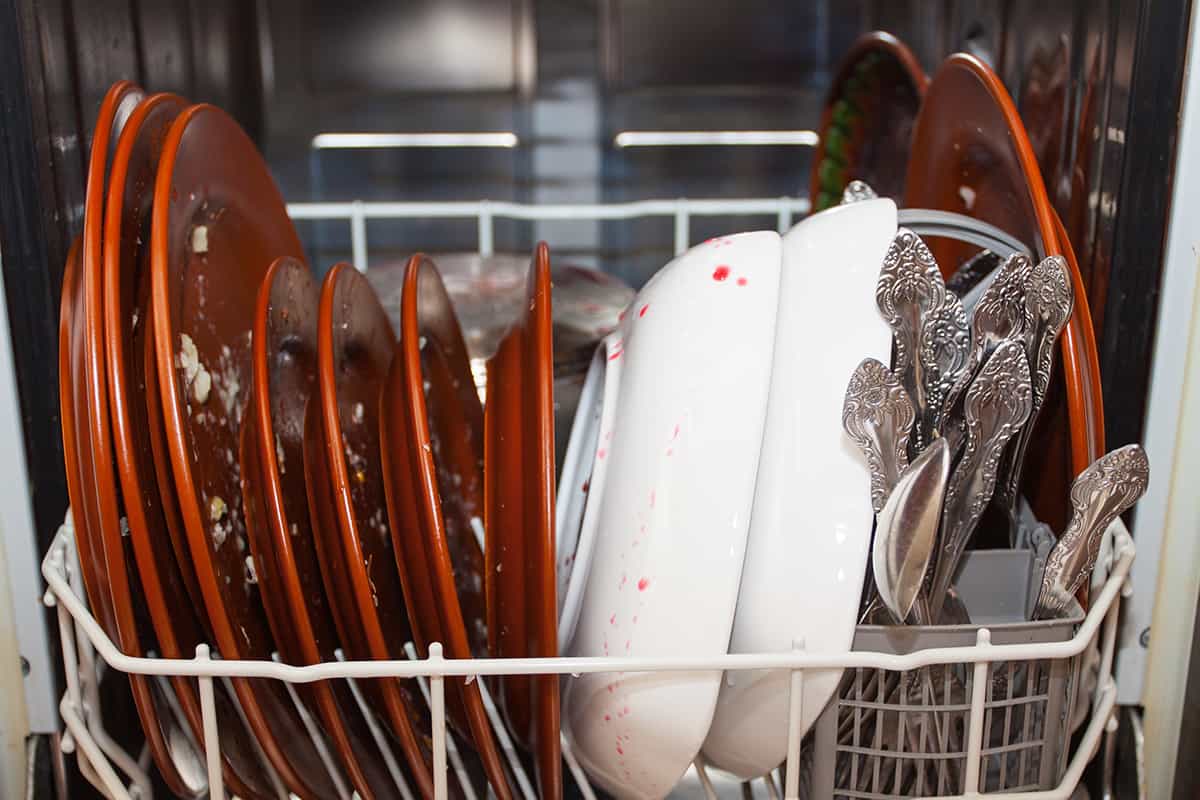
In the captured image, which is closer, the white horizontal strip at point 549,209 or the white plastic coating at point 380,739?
the white plastic coating at point 380,739

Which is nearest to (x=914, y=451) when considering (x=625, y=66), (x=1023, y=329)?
(x=1023, y=329)

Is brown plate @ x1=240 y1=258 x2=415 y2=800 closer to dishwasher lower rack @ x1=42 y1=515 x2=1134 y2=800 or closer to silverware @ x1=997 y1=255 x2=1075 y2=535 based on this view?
dishwasher lower rack @ x1=42 y1=515 x2=1134 y2=800

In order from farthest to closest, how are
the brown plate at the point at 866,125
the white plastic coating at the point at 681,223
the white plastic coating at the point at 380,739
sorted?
the white plastic coating at the point at 681,223, the brown plate at the point at 866,125, the white plastic coating at the point at 380,739

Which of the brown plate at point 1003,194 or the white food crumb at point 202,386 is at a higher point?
the brown plate at point 1003,194

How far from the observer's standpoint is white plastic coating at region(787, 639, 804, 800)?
50cm

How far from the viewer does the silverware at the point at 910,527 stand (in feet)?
1.51

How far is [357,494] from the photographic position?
0.64 m

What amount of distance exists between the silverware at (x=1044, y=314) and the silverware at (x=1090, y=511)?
0.05 m

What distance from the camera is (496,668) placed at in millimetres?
496

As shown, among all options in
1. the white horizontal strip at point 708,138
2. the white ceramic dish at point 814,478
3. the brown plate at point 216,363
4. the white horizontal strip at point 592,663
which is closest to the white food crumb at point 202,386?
the brown plate at point 216,363

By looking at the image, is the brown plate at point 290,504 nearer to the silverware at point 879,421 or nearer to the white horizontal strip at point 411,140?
the silverware at point 879,421

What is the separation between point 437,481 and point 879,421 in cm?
25

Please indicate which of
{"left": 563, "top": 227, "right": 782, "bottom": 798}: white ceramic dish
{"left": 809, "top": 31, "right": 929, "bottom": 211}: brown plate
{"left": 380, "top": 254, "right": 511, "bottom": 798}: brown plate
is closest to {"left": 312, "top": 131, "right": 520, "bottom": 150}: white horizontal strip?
{"left": 809, "top": 31, "right": 929, "bottom": 211}: brown plate

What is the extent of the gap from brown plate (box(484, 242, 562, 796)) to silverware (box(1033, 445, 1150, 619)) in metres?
0.22
